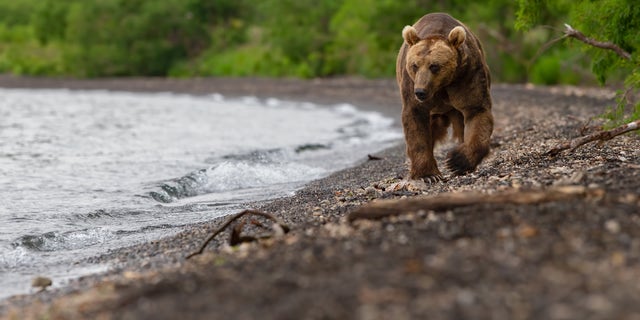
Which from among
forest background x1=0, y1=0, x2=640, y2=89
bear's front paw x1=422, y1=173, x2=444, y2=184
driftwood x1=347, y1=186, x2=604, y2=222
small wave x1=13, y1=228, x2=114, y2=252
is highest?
forest background x1=0, y1=0, x2=640, y2=89

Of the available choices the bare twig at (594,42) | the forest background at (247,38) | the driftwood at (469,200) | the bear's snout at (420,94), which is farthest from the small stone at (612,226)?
the forest background at (247,38)

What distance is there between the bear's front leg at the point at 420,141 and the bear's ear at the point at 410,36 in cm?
71

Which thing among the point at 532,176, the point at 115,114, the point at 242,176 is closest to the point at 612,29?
the point at 532,176

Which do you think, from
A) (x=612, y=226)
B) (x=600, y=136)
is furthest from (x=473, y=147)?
(x=612, y=226)

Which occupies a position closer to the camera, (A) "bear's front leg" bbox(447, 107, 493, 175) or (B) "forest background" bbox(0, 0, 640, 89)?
(A) "bear's front leg" bbox(447, 107, 493, 175)

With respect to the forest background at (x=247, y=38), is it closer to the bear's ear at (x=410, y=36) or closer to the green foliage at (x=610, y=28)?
the green foliage at (x=610, y=28)

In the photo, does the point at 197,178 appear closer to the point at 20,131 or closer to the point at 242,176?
the point at 242,176

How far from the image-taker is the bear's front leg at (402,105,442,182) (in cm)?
890

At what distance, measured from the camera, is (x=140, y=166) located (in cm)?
1570

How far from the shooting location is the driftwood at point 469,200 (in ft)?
18.2

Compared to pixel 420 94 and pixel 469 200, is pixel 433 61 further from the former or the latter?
pixel 469 200

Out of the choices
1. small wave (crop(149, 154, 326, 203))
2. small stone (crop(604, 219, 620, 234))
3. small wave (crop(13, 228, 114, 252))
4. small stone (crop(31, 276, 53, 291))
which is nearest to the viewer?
small stone (crop(604, 219, 620, 234))

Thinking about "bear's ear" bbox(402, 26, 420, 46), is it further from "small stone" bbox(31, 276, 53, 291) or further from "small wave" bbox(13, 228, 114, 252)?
"small stone" bbox(31, 276, 53, 291)

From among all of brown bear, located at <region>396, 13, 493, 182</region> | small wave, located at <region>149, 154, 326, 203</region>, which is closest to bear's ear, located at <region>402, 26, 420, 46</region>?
brown bear, located at <region>396, 13, 493, 182</region>
